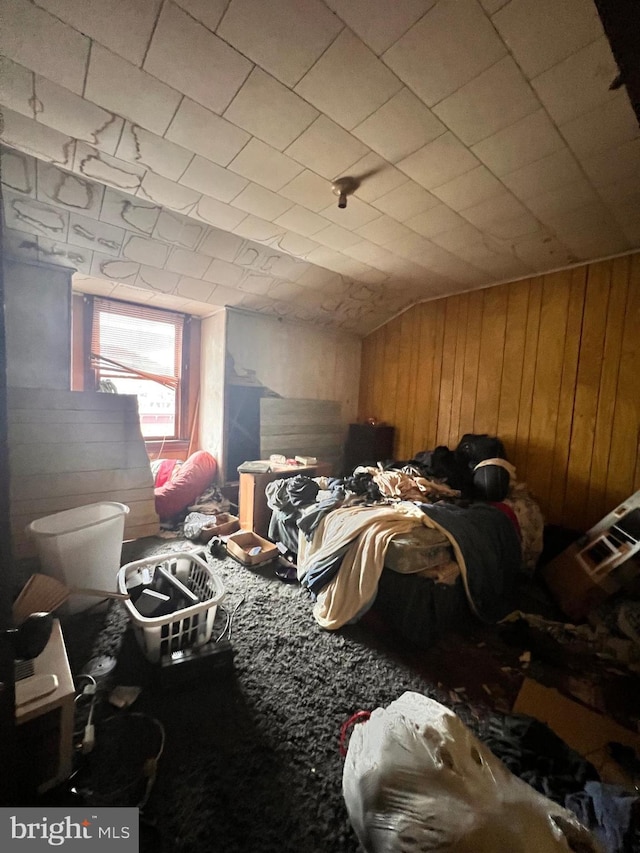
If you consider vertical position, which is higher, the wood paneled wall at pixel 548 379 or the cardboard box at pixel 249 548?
the wood paneled wall at pixel 548 379

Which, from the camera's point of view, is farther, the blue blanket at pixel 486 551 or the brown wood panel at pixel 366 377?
the brown wood panel at pixel 366 377

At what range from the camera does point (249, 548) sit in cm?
260

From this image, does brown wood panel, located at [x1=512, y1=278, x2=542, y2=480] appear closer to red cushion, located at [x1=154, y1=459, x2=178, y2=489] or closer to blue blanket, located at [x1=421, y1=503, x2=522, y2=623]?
→ blue blanket, located at [x1=421, y1=503, x2=522, y2=623]

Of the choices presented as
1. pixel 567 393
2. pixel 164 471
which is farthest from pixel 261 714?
pixel 567 393

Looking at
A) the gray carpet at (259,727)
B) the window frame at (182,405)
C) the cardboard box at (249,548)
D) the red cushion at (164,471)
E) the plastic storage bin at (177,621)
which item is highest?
the window frame at (182,405)

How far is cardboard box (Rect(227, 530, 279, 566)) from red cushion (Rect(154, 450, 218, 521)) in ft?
2.59

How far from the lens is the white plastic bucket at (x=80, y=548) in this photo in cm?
171

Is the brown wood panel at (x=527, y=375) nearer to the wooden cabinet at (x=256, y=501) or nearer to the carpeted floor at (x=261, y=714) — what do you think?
the carpeted floor at (x=261, y=714)

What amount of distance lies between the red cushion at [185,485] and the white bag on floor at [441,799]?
2602mm

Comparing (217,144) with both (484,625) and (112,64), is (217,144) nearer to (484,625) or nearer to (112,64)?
(112,64)

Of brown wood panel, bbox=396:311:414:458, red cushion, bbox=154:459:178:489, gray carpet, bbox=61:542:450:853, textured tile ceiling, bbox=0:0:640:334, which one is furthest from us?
brown wood panel, bbox=396:311:414:458

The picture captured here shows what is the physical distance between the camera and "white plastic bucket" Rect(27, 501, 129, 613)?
1.71 m

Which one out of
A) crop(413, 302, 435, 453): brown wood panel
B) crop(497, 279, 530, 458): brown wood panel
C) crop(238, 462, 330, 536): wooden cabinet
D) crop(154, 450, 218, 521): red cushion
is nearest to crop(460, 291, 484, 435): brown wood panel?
crop(497, 279, 530, 458): brown wood panel

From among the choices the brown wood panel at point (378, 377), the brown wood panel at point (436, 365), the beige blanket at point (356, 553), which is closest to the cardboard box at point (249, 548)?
the beige blanket at point (356, 553)
